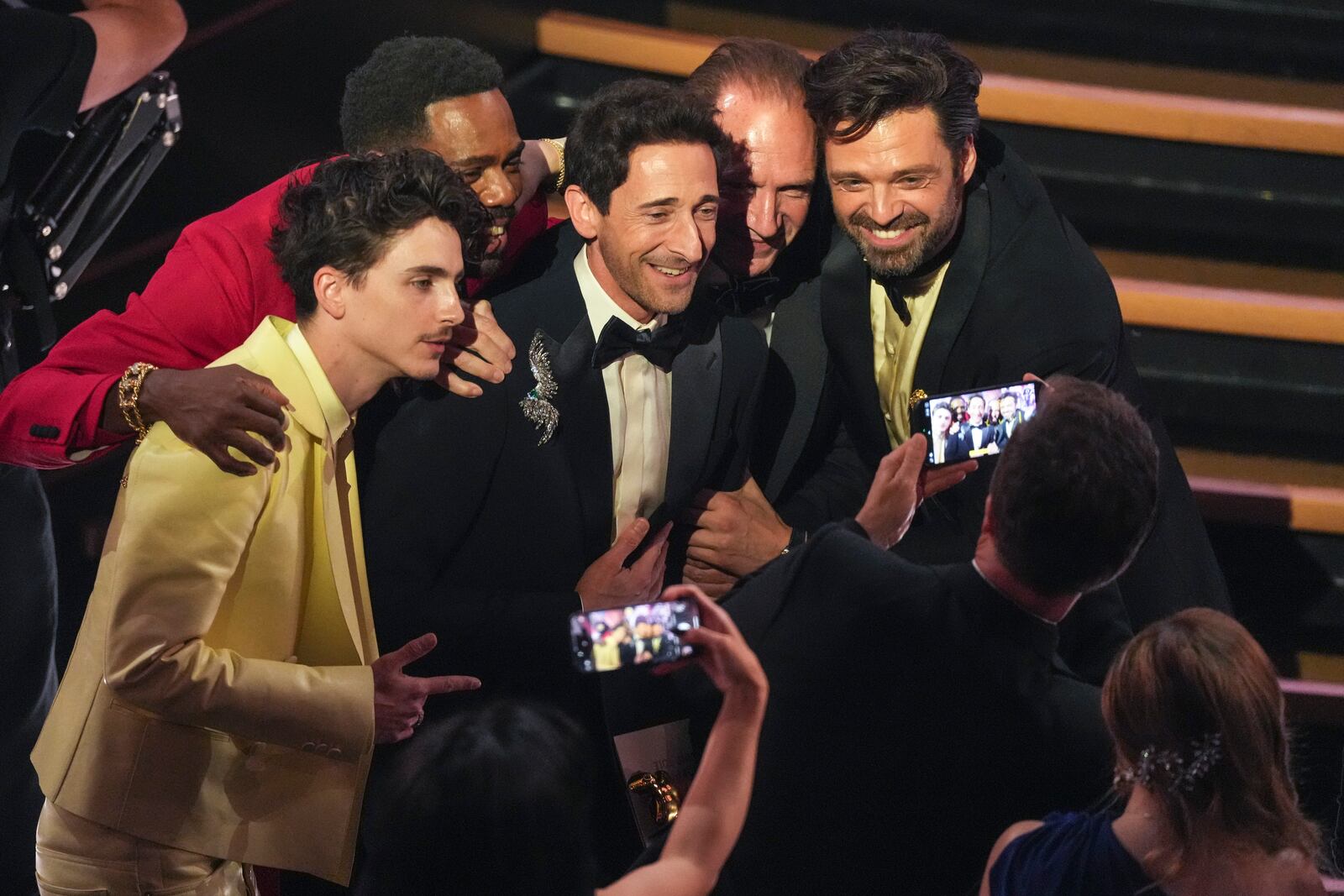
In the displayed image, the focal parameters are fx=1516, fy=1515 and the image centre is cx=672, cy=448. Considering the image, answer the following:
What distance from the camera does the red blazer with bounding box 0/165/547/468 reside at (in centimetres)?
228

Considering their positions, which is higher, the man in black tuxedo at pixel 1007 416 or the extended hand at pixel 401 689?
the man in black tuxedo at pixel 1007 416

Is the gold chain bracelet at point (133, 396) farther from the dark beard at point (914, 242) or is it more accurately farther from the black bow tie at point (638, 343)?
the dark beard at point (914, 242)

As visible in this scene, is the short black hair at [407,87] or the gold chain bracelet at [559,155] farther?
the gold chain bracelet at [559,155]

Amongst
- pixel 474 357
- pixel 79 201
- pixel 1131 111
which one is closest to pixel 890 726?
pixel 474 357

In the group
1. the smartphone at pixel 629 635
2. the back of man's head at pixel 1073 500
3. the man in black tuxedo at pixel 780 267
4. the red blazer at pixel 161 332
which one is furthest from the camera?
the man in black tuxedo at pixel 780 267

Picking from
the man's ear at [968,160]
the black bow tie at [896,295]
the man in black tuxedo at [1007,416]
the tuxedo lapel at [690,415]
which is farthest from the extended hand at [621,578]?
the man's ear at [968,160]

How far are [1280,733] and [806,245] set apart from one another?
1495 millimetres

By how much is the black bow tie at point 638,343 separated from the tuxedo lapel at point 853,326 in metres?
0.44

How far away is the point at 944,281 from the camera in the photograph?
291cm

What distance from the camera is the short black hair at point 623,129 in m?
2.55

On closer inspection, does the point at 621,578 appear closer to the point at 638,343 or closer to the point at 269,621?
the point at 638,343

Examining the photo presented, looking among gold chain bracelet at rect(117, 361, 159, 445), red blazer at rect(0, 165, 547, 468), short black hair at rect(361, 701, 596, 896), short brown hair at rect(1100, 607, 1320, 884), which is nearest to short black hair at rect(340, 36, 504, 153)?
red blazer at rect(0, 165, 547, 468)

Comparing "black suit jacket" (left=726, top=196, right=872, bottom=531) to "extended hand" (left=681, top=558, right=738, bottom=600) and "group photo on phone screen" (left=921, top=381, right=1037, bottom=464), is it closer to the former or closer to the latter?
"extended hand" (left=681, top=558, right=738, bottom=600)

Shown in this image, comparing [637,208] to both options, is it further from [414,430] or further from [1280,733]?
[1280,733]
